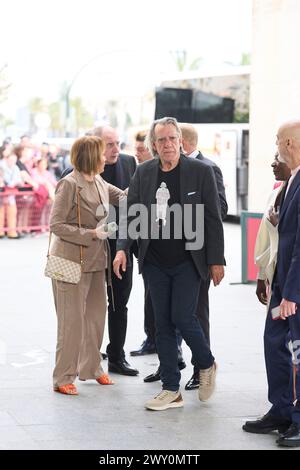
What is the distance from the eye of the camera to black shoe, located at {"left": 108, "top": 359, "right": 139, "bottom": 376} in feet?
26.8

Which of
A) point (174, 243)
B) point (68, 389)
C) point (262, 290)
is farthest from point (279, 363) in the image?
point (68, 389)

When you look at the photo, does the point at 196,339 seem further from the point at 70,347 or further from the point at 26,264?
the point at 26,264

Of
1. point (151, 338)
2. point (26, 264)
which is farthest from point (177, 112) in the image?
point (151, 338)

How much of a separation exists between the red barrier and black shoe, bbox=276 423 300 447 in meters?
15.1

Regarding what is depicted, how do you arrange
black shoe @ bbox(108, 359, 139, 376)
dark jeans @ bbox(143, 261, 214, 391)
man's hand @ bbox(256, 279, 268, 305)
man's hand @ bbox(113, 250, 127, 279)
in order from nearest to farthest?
1. man's hand @ bbox(256, 279, 268, 305)
2. dark jeans @ bbox(143, 261, 214, 391)
3. man's hand @ bbox(113, 250, 127, 279)
4. black shoe @ bbox(108, 359, 139, 376)

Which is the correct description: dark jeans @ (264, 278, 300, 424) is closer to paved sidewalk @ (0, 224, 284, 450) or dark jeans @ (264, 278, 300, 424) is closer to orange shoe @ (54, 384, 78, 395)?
paved sidewalk @ (0, 224, 284, 450)

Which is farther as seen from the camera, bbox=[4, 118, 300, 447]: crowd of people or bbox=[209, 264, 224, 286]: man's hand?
bbox=[209, 264, 224, 286]: man's hand

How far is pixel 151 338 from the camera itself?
9055 mm

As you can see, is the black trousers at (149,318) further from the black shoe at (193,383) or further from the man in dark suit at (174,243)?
the man in dark suit at (174,243)

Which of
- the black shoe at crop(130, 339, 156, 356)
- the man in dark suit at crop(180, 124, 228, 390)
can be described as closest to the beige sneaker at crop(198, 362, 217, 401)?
the man in dark suit at crop(180, 124, 228, 390)

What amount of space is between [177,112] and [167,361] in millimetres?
22569

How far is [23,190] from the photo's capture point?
21125mm

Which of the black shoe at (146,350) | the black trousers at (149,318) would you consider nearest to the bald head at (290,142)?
the black trousers at (149,318)

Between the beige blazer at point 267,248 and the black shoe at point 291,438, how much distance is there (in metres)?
0.90
